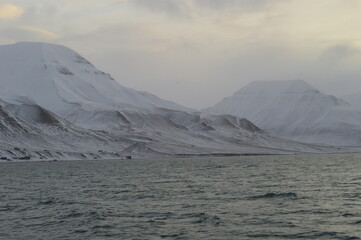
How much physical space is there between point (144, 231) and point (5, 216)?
1596 centimetres

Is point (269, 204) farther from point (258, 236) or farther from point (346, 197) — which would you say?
point (258, 236)

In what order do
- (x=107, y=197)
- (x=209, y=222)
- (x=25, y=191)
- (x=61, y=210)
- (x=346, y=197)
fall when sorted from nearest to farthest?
(x=209, y=222), (x=61, y=210), (x=346, y=197), (x=107, y=197), (x=25, y=191)

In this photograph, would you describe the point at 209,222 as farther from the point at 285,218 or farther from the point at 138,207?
the point at 138,207

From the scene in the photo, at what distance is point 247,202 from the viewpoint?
50.6 m

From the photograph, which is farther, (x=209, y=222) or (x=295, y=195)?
(x=295, y=195)

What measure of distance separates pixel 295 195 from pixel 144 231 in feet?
84.0

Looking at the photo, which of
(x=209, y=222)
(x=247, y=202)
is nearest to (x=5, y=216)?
(x=209, y=222)

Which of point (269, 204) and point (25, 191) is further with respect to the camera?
point (25, 191)

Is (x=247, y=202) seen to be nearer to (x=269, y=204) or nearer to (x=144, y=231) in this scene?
(x=269, y=204)

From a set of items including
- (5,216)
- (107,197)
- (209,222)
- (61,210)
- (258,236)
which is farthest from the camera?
(107,197)

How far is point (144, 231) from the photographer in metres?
36.3

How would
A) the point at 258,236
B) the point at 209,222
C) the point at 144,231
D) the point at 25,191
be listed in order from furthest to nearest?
1. the point at 25,191
2. the point at 209,222
3. the point at 144,231
4. the point at 258,236

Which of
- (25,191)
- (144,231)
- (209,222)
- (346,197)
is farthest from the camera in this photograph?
(25,191)

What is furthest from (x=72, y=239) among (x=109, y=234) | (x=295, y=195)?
(x=295, y=195)
